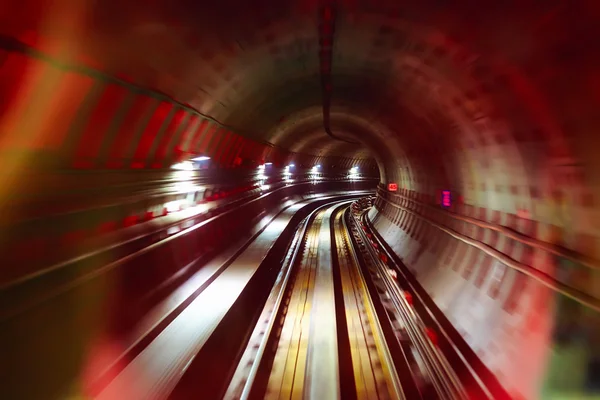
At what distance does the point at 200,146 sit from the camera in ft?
28.7

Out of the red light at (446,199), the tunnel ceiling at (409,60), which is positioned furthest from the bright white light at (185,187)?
the red light at (446,199)

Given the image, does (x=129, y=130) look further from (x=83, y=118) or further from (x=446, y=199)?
(x=446, y=199)

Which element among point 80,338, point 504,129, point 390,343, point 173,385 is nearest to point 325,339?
point 390,343

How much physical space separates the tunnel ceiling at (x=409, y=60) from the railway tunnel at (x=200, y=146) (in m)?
0.03

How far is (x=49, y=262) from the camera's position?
423 cm

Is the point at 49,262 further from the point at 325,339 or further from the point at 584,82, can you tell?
the point at 584,82

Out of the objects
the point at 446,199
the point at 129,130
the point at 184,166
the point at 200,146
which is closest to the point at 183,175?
the point at 184,166

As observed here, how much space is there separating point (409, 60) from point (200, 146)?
450 centimetres

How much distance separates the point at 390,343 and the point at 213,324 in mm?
2392

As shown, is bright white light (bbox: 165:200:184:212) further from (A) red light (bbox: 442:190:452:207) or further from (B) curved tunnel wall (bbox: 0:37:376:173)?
(A) red light (bbox: 442:190:452:207)

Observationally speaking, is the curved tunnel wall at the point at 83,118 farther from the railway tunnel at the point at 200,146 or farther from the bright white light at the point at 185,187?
the bright white light at the point at 185,187

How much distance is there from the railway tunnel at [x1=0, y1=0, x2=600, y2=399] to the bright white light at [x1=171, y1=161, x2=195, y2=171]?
77 millimetres

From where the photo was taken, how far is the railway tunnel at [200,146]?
3516 millimetres

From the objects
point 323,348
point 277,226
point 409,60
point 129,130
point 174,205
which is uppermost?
point 409,60
